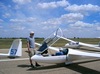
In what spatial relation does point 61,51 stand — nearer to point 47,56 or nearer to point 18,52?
point 47,56

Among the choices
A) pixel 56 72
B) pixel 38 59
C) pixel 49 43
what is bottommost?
pixel 56 72

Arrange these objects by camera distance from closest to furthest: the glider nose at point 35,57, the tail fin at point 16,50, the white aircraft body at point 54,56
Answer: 1. the glider nose at point 35,57
2. the white aircraft body at point 54,56
3. the tail fin at point 16,50

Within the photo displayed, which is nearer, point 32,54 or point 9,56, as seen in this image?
point 32,54

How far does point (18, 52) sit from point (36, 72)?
4335 mm

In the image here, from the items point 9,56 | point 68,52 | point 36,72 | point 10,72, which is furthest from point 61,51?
point 9,56

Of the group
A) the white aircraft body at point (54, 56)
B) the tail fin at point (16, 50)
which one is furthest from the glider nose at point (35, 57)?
the tail fin at point (16, 50)

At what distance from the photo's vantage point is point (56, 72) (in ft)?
28.5

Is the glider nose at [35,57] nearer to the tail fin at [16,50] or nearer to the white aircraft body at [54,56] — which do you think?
the white aircraft body at [54,56]

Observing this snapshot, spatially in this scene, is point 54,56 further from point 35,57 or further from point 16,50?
point 16,50

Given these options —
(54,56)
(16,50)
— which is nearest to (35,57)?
(54,56)

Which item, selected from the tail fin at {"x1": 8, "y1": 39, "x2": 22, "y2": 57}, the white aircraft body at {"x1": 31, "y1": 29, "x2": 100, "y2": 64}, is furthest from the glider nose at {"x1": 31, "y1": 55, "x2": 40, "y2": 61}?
the tail fin at {"x1": 8, "y1": 39, "x2": 22, "y2": 57}

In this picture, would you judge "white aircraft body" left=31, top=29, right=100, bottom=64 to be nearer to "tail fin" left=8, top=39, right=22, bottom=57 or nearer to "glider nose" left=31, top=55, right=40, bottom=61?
"glider nose" left=31, top=55, right=40, bottom=61

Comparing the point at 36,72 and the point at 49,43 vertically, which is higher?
the point at 49,43

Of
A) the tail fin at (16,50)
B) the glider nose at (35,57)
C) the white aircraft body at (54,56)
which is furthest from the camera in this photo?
the tail fin at (16,50)
